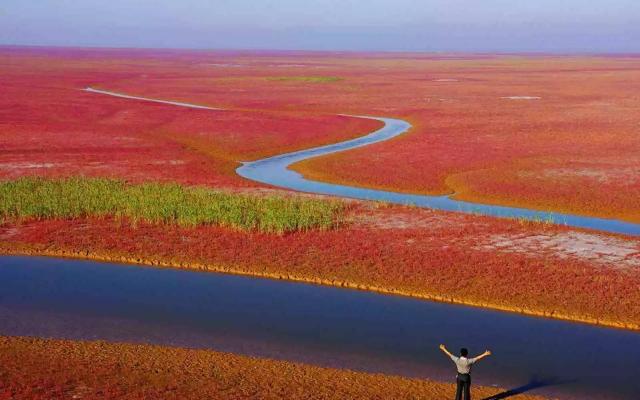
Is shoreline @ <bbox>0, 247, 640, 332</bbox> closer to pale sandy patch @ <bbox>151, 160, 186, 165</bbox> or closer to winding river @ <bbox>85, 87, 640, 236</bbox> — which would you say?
winding river @ <bbox>85, 87, 640, 236</bbox>

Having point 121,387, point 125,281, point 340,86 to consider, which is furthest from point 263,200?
point 340,86

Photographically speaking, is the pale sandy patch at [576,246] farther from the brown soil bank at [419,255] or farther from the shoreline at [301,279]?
the shoreline at [301,279]

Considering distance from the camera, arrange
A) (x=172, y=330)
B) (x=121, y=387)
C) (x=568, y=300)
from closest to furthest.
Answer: (x=121, y=387), (x=172, y=330), (x=568, y=300)

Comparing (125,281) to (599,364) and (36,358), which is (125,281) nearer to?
(36,358)

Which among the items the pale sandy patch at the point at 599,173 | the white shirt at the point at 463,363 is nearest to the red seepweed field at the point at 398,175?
the pale sandy patch at the point at 599,173

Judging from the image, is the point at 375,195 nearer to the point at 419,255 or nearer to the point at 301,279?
the point at 419,255

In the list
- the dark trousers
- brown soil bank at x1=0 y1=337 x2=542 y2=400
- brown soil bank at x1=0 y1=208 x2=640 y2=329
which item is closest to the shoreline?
brown soil bank at x1=0 y1=208 x2=640 y2=329
